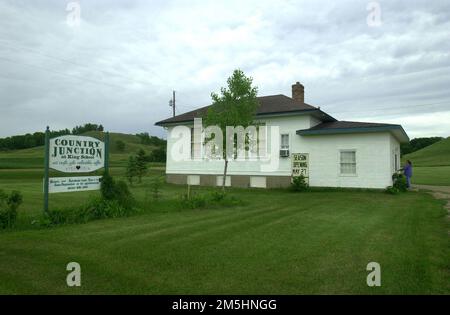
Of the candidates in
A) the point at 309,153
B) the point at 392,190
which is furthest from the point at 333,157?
the point at 392,190

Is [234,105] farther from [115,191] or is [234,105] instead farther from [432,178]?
[432,178]

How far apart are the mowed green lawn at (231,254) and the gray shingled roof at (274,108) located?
11947 millimetres

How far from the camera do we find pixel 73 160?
10.3 meters

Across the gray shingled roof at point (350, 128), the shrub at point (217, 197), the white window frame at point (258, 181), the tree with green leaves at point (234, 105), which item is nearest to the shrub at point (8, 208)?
the shrub at point (217, 197)

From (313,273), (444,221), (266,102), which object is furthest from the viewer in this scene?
(266,102)

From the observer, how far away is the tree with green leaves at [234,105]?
17.4 m

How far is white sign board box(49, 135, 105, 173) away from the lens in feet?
32.3

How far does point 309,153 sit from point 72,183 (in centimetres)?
1501

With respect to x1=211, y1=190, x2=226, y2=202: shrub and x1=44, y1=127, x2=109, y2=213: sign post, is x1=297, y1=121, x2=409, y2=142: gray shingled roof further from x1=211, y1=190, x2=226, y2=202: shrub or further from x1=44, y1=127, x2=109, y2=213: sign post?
x1=44, y1=127, x2=109, y2=213: sign post

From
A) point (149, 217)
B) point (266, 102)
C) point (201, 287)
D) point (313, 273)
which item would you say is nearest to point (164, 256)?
point (201, 287)

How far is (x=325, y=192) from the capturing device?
64.5 ft

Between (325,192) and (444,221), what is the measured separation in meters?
9.67

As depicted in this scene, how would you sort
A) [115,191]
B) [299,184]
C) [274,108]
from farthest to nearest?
[274,108] → [299,184] → [115,191]
